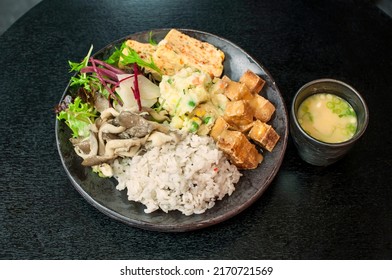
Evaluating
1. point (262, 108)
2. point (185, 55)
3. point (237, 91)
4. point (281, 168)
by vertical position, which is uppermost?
point (185, 55)

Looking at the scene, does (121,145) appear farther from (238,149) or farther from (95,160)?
(238,149)

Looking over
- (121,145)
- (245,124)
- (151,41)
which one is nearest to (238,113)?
(245,124)

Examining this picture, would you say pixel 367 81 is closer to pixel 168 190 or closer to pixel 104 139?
pixel 168 190

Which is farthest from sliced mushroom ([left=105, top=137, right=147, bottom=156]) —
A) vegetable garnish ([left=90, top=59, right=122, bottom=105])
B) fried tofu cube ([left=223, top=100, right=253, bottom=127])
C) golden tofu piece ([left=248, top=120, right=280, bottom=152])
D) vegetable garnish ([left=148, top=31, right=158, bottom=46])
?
vegetable garnish ([left=148, top=31, right=158, bottom=46])

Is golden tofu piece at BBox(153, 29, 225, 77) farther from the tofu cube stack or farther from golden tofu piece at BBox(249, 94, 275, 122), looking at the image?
golden tofu piece at BBox(249, 94, 275, 122)

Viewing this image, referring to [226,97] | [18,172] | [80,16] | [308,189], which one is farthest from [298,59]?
[18,172]

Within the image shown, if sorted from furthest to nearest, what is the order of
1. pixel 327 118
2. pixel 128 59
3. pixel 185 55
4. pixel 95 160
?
pixel 185 55, pixel 128 59, pixel 327 118, pixel 95 160
